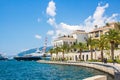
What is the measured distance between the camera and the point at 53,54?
174625 mm

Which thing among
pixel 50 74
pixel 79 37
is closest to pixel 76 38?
pixel 79 37

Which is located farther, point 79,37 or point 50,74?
point 79,37

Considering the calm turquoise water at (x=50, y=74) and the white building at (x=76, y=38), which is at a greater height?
the white building at (x=76, y=38)

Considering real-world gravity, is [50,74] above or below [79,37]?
below

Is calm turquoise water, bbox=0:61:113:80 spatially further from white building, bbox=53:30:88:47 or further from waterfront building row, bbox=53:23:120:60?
white building, bbox=53:30:88:47

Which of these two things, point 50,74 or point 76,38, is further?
point 76,38

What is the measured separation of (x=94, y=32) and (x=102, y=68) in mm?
77346

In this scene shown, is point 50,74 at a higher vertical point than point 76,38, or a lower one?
lower

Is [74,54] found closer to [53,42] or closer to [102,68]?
[53,42]

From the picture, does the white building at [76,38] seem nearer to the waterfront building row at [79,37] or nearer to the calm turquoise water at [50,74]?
the waterfront building row at [79,37]

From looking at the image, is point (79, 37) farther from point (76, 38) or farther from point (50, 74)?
point (50, 74)

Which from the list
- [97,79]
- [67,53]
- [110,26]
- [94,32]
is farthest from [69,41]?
[97,79]

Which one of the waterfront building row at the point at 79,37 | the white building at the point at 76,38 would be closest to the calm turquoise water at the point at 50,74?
the waterfront building row at the point at 79,37

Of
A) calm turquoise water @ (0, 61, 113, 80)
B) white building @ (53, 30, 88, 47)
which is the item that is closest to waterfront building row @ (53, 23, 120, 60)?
white building @ (53, 30, 88, 47)
